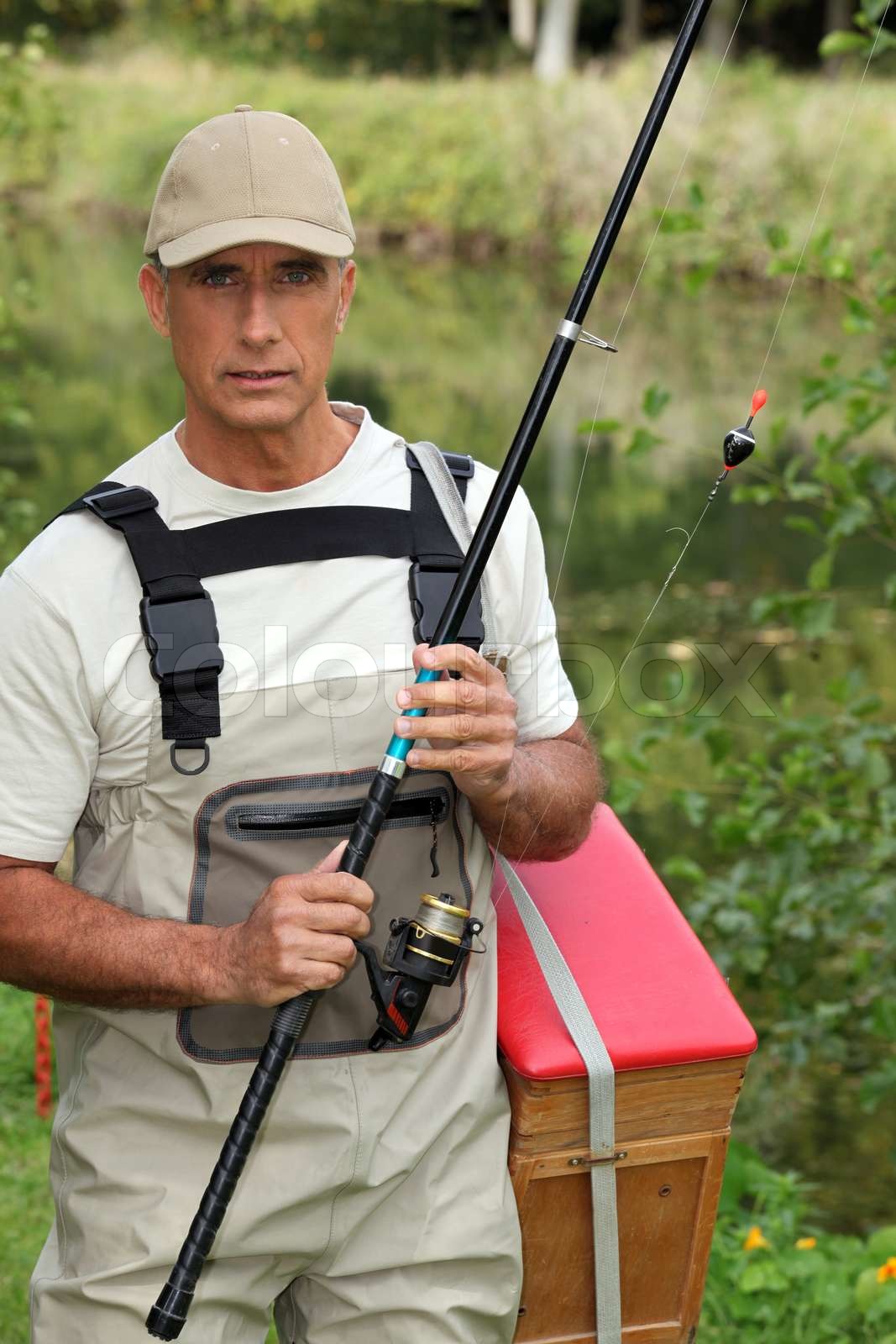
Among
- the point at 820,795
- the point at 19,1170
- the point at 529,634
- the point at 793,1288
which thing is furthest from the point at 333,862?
the point at 820,795

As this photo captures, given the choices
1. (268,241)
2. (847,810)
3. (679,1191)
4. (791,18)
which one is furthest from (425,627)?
(791,18)

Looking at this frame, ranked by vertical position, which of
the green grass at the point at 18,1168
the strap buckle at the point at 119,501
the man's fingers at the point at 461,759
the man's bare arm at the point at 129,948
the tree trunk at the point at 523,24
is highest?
the strap buckle at the point at 119,501

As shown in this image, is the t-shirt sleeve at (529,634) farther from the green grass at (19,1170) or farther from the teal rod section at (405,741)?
the green grass at (19,1170)

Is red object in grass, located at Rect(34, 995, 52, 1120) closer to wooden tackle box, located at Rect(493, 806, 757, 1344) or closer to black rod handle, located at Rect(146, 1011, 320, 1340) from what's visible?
wooden tackle box, located at Rect(493, 806, 757, 1344)

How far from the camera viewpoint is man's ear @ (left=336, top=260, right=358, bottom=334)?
2176 millimetres

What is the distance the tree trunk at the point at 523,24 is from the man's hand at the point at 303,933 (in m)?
30.8

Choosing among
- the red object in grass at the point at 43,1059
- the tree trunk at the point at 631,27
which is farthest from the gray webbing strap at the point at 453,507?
the tree trunk at the point at 631,27

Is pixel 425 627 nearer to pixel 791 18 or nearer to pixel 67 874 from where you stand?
pixel 67 874

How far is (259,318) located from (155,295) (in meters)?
0.22

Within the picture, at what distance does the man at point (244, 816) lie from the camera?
1925 mm

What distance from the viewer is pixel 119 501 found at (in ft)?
6.55

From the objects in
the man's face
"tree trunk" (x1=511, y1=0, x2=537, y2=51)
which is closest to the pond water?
the man's face

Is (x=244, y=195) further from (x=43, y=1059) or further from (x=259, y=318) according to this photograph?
(x=43, y=1059)

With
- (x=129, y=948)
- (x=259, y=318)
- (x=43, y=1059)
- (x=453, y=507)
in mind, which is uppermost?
(x=259, y=318)
